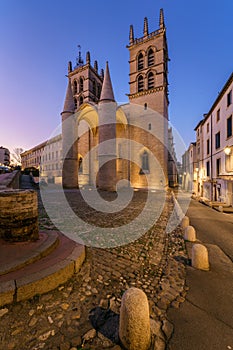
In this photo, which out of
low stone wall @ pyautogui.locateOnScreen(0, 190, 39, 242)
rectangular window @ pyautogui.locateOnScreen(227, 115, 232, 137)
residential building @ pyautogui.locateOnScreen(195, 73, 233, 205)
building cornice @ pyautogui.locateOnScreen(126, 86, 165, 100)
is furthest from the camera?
building cornice @ pyautogui.locateOnScreen(126, 86, 165, 100)

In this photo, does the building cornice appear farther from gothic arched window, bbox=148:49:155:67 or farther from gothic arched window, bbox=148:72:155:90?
gothic arched window, bbox=148:49:155:67

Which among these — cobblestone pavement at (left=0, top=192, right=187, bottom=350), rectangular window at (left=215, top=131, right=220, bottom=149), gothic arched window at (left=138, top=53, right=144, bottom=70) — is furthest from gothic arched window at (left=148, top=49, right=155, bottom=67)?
cobblestone pavement at (left=0, top=192, right=187, bottom=350)

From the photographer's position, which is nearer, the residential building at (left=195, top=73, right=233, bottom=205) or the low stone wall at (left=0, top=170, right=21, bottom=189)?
the low stone wall at (left=0, top=170, right=21, bottom=189)

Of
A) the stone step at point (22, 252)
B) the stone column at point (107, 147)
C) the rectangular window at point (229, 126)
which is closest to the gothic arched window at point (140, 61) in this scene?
the stone column at point (107, 147)

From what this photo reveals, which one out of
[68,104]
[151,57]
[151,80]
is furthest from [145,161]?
[151,57]

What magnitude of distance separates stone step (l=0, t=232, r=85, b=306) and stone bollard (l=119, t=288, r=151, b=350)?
149 cm

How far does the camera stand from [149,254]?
4148 mm

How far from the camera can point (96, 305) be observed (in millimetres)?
2424

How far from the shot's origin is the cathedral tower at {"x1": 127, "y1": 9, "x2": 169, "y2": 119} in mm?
23609

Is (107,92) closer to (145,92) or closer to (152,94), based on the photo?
(145,92)

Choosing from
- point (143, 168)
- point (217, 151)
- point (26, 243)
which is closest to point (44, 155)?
point (143, 168)

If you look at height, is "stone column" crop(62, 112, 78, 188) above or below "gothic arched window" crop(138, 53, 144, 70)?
below

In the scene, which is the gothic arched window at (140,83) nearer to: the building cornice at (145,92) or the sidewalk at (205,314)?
the building cornice at (145,92)

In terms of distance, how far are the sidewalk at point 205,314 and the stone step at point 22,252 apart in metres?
2.70
